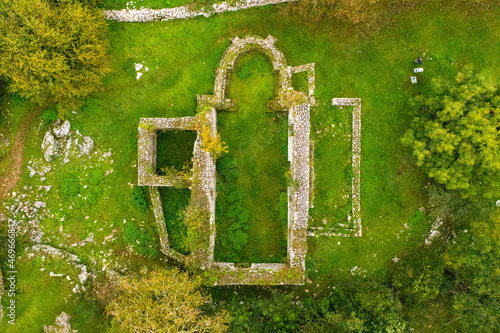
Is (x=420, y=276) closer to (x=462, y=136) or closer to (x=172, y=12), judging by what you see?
(x=462, y=136)

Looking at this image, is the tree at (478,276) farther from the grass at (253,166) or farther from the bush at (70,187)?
the bush at (70,187)

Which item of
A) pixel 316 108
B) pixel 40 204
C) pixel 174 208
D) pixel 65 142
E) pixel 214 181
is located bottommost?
pixel 174 208

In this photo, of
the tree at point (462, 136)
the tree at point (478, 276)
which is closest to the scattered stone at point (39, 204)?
the tree at point (462, 136)

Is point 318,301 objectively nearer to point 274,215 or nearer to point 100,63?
point 274,215

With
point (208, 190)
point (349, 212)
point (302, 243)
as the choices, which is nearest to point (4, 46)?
point (208, 190)

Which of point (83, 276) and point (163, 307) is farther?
point (83, 276)

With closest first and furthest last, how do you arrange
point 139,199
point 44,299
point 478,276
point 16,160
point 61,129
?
point 478,276 → point 44,299 → point 139,199 → point 61,129 → point 16,160

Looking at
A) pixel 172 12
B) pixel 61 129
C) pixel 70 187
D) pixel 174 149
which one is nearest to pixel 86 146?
pixel 61 129
